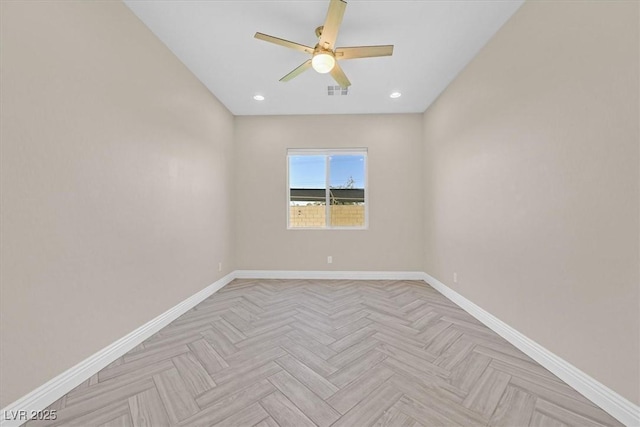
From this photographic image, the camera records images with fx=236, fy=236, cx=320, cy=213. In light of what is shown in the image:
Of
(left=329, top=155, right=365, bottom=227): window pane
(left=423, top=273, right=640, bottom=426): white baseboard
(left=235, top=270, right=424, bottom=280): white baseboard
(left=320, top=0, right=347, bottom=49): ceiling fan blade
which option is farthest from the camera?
(left=329, top=155, right=365, bottom=227): window pane

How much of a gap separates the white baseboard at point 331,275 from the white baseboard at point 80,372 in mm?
1627

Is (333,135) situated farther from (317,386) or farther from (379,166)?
(317,386)

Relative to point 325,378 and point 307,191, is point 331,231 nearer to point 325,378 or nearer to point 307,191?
point 307,191

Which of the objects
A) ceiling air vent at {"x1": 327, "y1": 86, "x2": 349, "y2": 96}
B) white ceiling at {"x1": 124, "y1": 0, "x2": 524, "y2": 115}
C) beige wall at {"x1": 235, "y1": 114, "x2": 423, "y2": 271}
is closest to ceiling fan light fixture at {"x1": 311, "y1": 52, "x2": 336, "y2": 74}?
white ceiling at {"x1": 124, "y1": 0, "x2": 524, "y2": 115}

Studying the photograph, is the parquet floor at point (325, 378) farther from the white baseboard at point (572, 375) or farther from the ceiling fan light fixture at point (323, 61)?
the ceiling fan light fixture at point (323, 61)

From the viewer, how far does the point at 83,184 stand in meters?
1.67

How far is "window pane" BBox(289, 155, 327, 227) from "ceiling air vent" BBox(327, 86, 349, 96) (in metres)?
1.16

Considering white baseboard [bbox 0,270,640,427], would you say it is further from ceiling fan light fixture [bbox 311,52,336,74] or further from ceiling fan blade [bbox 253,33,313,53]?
ceiling fan light fixture [bbox 311,52,336,74]

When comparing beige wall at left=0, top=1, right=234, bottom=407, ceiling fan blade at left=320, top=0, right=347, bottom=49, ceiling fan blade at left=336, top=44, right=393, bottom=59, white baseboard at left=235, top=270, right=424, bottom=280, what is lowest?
white baseboard at left=235, top=270, right=424, bottom=280

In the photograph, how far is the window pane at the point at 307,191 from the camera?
438 centimetres

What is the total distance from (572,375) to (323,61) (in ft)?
9.91

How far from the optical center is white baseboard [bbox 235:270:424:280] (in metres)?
4.12

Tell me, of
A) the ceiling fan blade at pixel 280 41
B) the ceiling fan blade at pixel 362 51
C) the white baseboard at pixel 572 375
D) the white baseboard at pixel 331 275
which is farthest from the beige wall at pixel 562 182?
the ceiling fan blade at pixel 280 41

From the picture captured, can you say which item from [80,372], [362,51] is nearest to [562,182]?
[362,51]
